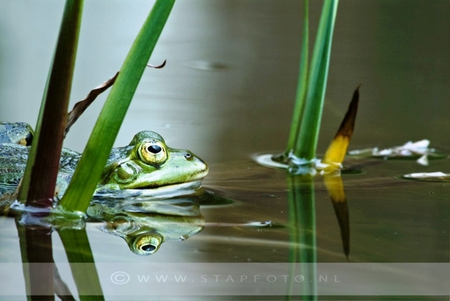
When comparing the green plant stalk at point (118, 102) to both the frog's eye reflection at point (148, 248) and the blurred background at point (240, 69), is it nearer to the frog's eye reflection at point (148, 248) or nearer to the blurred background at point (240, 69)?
the frog's eye reflection at point (148, 248)

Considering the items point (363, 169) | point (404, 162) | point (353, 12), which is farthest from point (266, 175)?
point (353, 12)

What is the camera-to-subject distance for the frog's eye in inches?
84.4

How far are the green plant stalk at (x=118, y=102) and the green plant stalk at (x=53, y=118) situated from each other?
0.27 feet

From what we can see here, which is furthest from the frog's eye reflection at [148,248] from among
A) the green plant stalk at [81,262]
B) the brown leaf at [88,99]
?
the brown leaf at [88,99]

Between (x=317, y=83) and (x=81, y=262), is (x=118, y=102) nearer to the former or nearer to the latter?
(x=81, y=262)

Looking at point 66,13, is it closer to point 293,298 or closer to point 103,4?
point 293,298

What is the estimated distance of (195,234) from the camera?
1.69 m

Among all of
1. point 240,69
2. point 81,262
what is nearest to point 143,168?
point 81,262

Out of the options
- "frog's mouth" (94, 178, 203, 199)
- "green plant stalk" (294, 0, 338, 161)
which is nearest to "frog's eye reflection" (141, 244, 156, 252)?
"frog's mouth" (94, 178, 203, 199)

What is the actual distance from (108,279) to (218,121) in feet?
6.45

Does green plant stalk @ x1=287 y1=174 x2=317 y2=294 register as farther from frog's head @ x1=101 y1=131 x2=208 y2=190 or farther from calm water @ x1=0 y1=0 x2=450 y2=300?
frog's head @ x1=101 y1=131 x2=208 y2=190

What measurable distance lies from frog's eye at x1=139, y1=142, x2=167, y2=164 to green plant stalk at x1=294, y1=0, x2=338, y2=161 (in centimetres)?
60

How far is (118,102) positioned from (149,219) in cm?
42

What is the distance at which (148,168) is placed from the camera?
2.16m
